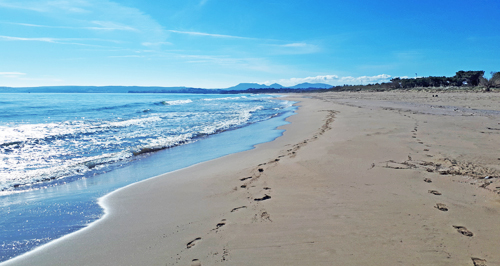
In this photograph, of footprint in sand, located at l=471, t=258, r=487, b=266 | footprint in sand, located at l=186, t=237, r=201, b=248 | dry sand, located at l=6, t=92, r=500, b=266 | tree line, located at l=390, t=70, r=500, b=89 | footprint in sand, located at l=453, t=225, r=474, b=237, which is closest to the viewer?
footprint in sand, located at l=471, t=258, r=487, b=266

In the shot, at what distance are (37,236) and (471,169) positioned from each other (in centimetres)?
697

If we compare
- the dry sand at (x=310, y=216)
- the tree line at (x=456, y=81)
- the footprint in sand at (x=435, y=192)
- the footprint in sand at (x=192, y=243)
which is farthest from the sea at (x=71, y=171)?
the tree line at (x=456, y=81)

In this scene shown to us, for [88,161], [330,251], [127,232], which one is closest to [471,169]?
[330,251]

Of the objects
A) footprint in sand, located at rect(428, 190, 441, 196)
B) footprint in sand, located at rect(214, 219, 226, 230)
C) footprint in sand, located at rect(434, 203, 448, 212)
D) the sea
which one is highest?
footprint in sand, located at rect(428, 190, 441, 196)

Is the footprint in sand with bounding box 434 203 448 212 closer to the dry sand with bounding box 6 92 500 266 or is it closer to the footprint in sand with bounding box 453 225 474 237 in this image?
the dry sand with bounding box 6 92 500 266

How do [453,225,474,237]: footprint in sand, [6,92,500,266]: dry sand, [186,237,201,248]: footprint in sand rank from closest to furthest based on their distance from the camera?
[6,92,500,266]: dry sand < [453,225,474,237]: footprint in sand < [186,237,201,248]: footprint in sand

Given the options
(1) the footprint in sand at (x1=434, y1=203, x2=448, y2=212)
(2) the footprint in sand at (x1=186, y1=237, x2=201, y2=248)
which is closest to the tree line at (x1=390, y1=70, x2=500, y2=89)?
(1) the footprint in sand at (x1=434, y1=203, x2=448, y2=212)

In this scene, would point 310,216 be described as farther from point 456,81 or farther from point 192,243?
point 456,81

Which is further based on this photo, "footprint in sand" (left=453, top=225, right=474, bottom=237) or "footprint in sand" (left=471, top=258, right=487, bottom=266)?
"footprint in sand" (left=453, top=225, right=474, bottom=237)

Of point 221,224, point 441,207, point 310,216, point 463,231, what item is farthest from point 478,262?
point 221,224

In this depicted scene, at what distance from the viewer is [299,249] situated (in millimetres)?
2496

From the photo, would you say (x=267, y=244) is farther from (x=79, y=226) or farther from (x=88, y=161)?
(x=88, y=161)

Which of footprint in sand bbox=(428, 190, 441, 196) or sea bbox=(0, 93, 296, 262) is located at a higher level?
footprint in sand bbox=(428, 190, 441, 196)

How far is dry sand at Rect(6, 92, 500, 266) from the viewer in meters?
2.44
